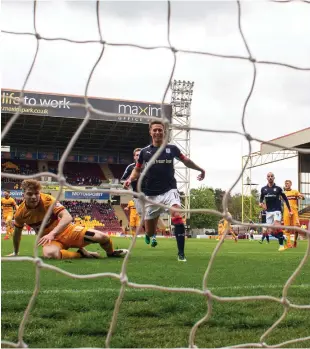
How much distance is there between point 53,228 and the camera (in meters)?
5.27

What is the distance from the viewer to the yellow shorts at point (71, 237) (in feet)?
18.0

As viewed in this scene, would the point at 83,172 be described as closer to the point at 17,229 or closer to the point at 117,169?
the point at 117,169

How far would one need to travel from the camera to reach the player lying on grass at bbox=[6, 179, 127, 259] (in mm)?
4703

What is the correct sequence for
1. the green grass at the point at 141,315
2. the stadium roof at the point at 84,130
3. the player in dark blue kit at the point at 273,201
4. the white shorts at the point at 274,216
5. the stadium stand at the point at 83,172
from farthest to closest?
the stadium stand at the point at 83,172 → the stadium roof at the point at 84,130 → the white shorts at the point at 274,216 → the player in dark blue kit at the point at 273,201 → the green grass at the point at 141,315

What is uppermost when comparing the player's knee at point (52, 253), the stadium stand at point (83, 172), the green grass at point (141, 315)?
the stadium stand at point (83, 172)

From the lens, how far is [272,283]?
3854mm

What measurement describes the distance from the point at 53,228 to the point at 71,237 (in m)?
0.33

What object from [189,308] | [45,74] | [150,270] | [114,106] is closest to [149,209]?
[150,270]

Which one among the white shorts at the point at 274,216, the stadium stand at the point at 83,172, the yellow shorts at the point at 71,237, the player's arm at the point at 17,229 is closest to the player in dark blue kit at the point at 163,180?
the yellow shorts at the point at 71,237

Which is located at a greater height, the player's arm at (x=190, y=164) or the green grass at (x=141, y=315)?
the player's arm at (x=190, y=164)

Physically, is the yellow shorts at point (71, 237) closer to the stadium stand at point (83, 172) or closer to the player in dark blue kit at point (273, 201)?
the player in dark blue kit at point (273, 201)

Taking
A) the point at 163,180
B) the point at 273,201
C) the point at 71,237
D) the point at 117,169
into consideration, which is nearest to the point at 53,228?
the point at 71,237

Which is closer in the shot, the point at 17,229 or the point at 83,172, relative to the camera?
the point at 17,229

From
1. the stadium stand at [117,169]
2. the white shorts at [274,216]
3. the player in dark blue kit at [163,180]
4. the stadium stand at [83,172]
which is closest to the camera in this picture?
the player in dark blue kit at [163,180]
